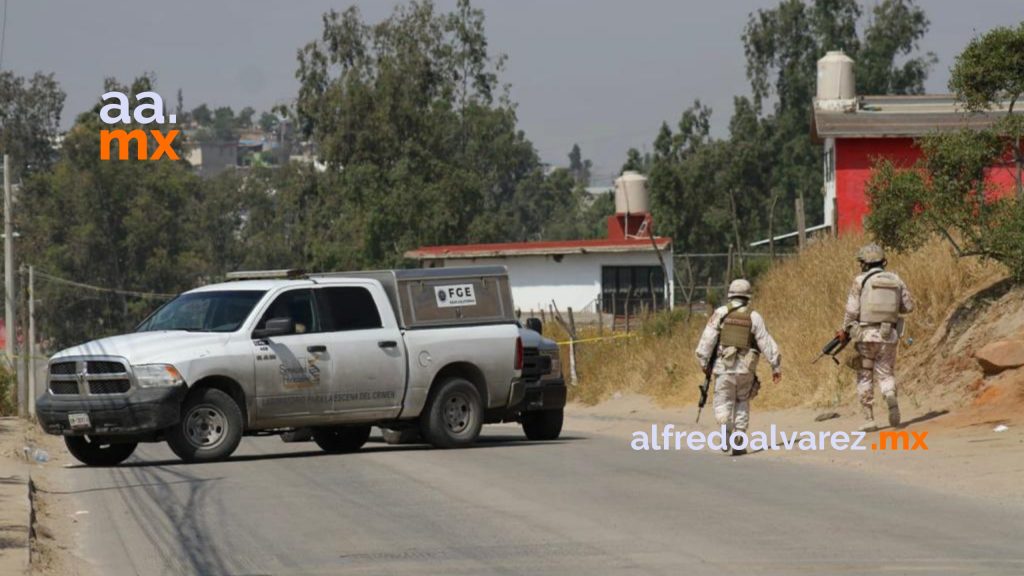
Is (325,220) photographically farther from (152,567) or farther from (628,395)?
(152,567)

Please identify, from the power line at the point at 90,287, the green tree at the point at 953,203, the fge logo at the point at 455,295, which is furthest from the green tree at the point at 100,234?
the green tree at the point at 953,203

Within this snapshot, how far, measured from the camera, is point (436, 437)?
65.3ft

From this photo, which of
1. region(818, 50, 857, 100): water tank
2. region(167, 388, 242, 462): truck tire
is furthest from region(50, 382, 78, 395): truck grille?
region(818, 50, 857, 100): water tank

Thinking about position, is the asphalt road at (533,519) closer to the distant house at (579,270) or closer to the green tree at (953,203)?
the green tree at (953,203)

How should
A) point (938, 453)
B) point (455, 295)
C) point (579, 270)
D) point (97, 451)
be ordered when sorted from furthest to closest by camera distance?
point (579, 270)
point (455, 295)
point (97, 451)
point (938, 453)

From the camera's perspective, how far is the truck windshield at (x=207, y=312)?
61.3 feet

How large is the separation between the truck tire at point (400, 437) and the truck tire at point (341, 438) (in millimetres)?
865

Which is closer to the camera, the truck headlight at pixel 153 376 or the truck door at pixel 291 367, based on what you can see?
the truck headlight at pixel 153 376

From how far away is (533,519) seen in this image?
12.8 meters

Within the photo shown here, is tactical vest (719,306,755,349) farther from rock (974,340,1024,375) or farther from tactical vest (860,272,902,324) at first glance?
rock (974,340,1024,375)

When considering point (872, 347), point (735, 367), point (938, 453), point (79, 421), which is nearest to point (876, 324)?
point (872, 347)

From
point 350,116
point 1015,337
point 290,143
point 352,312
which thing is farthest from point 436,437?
point 290,143

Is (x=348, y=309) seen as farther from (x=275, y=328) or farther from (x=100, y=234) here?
(x=100, y=234)

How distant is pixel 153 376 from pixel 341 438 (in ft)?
12.0
